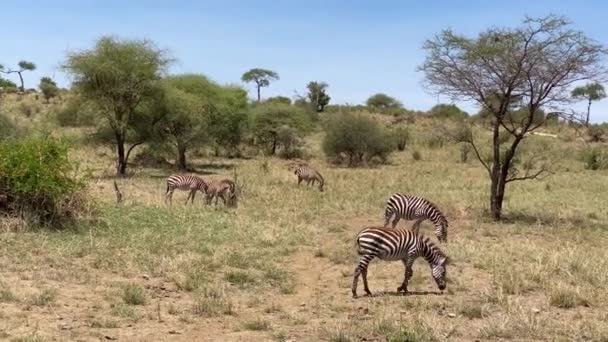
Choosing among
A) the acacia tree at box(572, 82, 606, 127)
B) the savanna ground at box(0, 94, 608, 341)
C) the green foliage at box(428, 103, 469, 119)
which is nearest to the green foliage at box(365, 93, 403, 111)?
the green foliage at box(428, 103, 469, 119)

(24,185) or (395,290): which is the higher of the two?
(24,185)

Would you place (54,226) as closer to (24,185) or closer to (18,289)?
(24,185)

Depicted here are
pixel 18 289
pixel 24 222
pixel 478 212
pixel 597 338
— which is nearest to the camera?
pixel 597 338

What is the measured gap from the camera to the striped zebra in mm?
15141

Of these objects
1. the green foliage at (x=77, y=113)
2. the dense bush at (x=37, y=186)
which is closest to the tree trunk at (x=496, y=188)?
the dense bush at (x=37, y=186)

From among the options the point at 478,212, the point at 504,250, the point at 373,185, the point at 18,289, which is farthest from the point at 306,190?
the point at 18,289

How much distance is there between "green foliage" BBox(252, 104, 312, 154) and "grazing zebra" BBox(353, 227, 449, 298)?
2962 cm

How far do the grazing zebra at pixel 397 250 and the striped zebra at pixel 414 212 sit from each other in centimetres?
476

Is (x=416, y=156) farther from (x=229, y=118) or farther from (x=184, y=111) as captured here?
(x=184, y=111)

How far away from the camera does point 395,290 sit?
1008 centimetres

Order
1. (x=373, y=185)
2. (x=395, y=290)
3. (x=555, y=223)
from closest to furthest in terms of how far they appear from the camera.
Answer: (x=395, y=290)
(x=555, y=223)
(x=373, y=185)

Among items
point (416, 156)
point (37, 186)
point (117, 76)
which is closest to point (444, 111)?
point (416, 156)

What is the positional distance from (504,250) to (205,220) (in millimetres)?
6920

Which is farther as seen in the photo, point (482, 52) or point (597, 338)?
point (482, 52)
